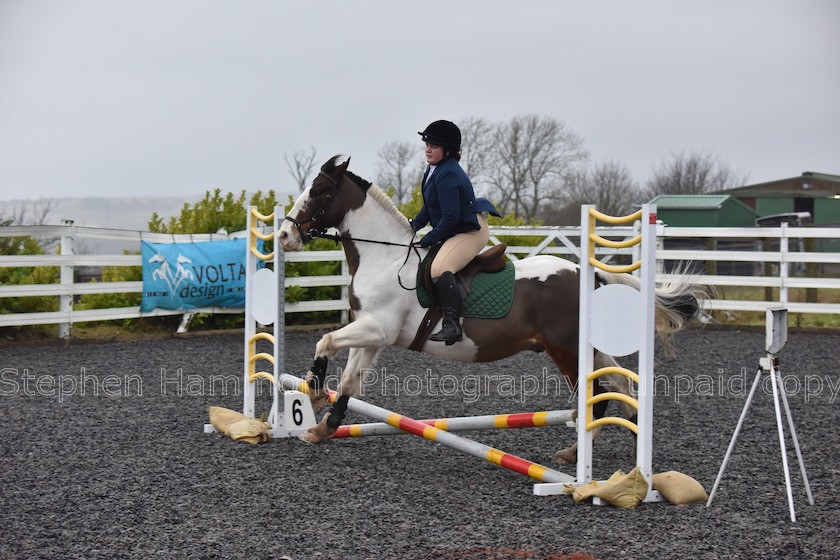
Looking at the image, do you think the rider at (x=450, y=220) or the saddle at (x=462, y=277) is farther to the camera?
the saddle at (x=462, y=277)

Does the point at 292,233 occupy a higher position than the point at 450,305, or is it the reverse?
the point at 292,233

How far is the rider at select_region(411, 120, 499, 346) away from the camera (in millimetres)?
5402

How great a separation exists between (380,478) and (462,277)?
143cm

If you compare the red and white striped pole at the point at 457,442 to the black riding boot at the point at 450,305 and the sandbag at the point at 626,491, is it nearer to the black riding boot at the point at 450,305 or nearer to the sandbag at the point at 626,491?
the sandbag at the point at 626,491

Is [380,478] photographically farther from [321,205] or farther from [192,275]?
[192,275]

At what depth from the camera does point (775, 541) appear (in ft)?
12.7

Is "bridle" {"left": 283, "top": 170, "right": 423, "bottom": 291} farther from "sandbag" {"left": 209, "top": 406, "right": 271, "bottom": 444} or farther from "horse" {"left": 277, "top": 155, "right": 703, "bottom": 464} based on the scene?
"sandbag" {"left": 209, "top": 406, "right": 271, "bottom": 444}

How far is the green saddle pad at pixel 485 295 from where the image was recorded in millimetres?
5496

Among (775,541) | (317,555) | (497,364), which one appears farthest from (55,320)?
(775,541)

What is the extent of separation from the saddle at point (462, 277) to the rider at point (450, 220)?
0.20 feet

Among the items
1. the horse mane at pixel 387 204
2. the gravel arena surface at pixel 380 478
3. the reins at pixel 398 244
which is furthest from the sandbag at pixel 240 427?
the horse mane at pixel 387 204

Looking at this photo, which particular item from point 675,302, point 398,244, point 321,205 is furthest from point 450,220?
point 675,302

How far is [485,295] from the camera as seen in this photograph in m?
5.52

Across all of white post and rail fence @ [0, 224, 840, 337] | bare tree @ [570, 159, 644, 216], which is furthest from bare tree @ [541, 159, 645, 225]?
white post and rail fence @ [0, 224, 840, 337]
